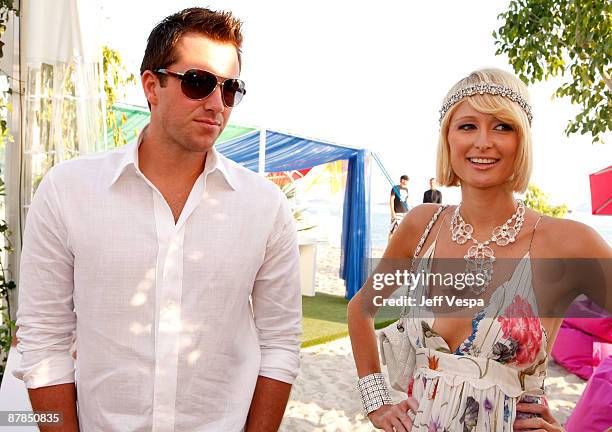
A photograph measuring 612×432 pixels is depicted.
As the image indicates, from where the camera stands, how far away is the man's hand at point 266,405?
165 cm

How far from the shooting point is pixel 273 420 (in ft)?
5.46

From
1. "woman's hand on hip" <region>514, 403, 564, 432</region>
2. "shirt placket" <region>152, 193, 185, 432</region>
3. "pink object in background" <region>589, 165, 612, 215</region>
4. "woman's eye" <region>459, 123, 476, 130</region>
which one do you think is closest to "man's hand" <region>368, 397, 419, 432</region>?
"woman's hand on hip" <region>514, 403, 564, 432</region>

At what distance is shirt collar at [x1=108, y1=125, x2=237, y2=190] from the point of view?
5.09 ft

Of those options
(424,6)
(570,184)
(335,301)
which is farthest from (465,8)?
(335,301)

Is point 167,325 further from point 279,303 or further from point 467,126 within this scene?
point 467,126

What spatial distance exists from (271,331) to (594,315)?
503cm

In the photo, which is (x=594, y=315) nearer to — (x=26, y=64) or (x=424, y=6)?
(x=26, y=64)

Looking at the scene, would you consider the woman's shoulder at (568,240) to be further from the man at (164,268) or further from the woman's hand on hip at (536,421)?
the man at (164,268)

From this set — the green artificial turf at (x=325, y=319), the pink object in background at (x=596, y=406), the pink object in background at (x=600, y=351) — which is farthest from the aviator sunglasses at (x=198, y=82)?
the green artificial turf at (x=325, y=319)

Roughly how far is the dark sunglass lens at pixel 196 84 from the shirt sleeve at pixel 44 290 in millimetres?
449

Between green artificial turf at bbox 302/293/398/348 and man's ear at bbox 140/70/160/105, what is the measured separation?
5428 mm

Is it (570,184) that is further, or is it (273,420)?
(570,184)

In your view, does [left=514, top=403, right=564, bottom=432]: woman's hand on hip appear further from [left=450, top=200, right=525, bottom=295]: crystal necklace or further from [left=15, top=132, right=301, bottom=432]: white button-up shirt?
[left=15, top=132, right=301, bottom=432]: white button-up shirt

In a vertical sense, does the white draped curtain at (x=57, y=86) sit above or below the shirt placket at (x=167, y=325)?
above
